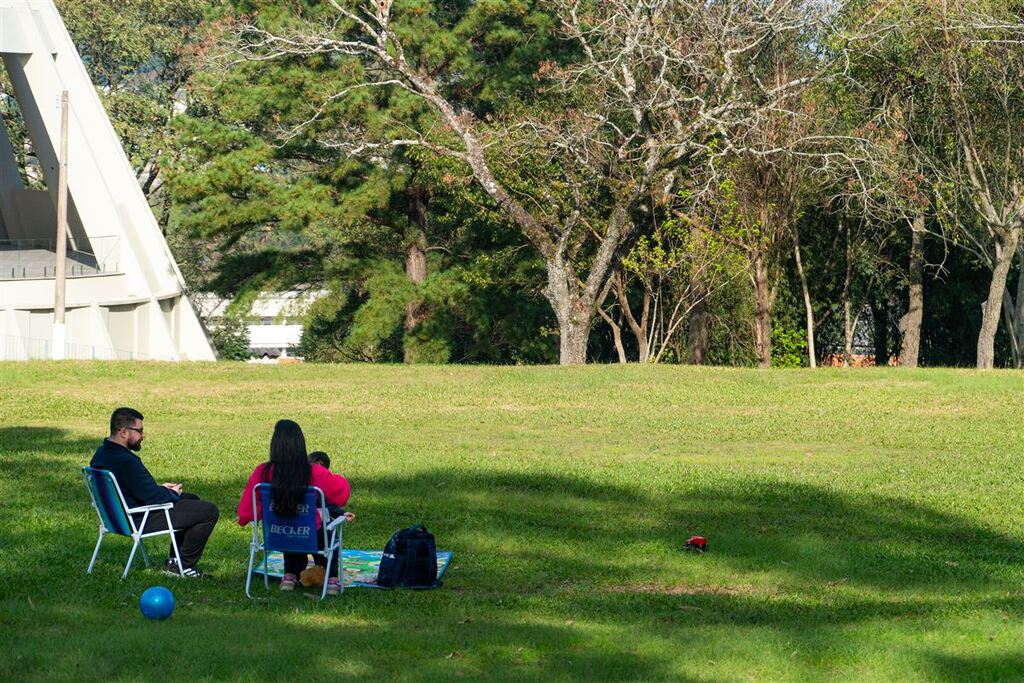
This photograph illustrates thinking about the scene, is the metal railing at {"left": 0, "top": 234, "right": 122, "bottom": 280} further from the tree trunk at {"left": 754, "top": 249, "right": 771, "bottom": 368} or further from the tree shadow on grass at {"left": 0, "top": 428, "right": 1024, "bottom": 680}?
the tree shadow on grass at {"left": 0, "top": 428, "right": 1024, "bottom": 680}

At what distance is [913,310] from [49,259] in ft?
80.7

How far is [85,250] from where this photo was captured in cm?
4519

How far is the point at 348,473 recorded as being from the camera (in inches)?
660

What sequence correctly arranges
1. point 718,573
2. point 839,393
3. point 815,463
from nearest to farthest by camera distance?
1. point 718,573
2. point 815,463
3. point 839,393

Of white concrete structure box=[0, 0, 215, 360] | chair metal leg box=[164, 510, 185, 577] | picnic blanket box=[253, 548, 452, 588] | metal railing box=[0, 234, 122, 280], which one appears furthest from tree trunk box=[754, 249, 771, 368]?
chair metal leg box=[164, 510, 185, 577]

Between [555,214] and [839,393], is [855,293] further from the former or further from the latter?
[839,393]

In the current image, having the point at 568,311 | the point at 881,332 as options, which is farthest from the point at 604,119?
the point at 881,332

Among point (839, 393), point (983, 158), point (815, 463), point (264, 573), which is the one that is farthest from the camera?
point (983, 158)

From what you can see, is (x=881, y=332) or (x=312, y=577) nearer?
(x=312, y=577)

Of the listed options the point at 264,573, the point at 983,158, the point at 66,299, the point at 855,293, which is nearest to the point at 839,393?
the point at 983,158

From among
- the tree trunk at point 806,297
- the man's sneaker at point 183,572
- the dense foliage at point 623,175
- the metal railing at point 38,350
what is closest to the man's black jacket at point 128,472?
the man's sneaker at point 183,572

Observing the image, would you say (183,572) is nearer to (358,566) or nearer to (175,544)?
(175,544)

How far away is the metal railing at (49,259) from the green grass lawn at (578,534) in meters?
13.6

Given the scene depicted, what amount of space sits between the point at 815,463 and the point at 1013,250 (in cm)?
1793
